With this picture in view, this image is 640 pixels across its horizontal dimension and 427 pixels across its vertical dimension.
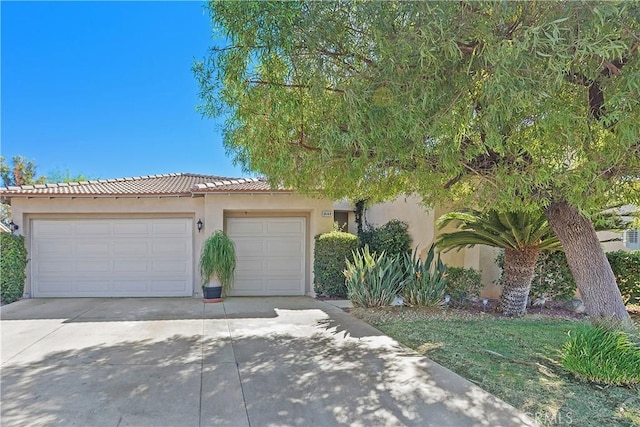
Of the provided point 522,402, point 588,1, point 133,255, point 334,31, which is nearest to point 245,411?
point 522,402

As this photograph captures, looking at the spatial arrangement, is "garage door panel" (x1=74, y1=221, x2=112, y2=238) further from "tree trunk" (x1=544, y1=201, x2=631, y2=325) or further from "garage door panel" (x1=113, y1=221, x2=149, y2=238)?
"tree trunk" (x1=544, y1=201, x2=631, y2=325)

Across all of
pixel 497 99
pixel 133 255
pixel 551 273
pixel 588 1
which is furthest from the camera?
pixel 133 255

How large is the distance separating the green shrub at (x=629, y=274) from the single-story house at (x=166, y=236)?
121 inches

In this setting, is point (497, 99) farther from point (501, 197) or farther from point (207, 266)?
point (207, 266)

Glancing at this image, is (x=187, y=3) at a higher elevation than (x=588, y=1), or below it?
higher

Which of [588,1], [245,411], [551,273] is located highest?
[588,1]

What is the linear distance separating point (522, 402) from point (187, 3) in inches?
313

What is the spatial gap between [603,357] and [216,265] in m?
8.60

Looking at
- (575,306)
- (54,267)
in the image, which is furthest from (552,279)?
(54,267)

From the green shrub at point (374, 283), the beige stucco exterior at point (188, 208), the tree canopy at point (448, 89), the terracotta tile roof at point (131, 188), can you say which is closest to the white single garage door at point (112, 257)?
the beige stucco exterior at point (188, 208)

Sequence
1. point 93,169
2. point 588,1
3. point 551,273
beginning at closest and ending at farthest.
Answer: point 588,1
point 551,273
point 93,169

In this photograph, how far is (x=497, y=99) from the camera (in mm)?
3965

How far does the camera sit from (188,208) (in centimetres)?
1167

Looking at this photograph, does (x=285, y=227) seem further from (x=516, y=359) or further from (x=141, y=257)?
(x=516, y=359)
